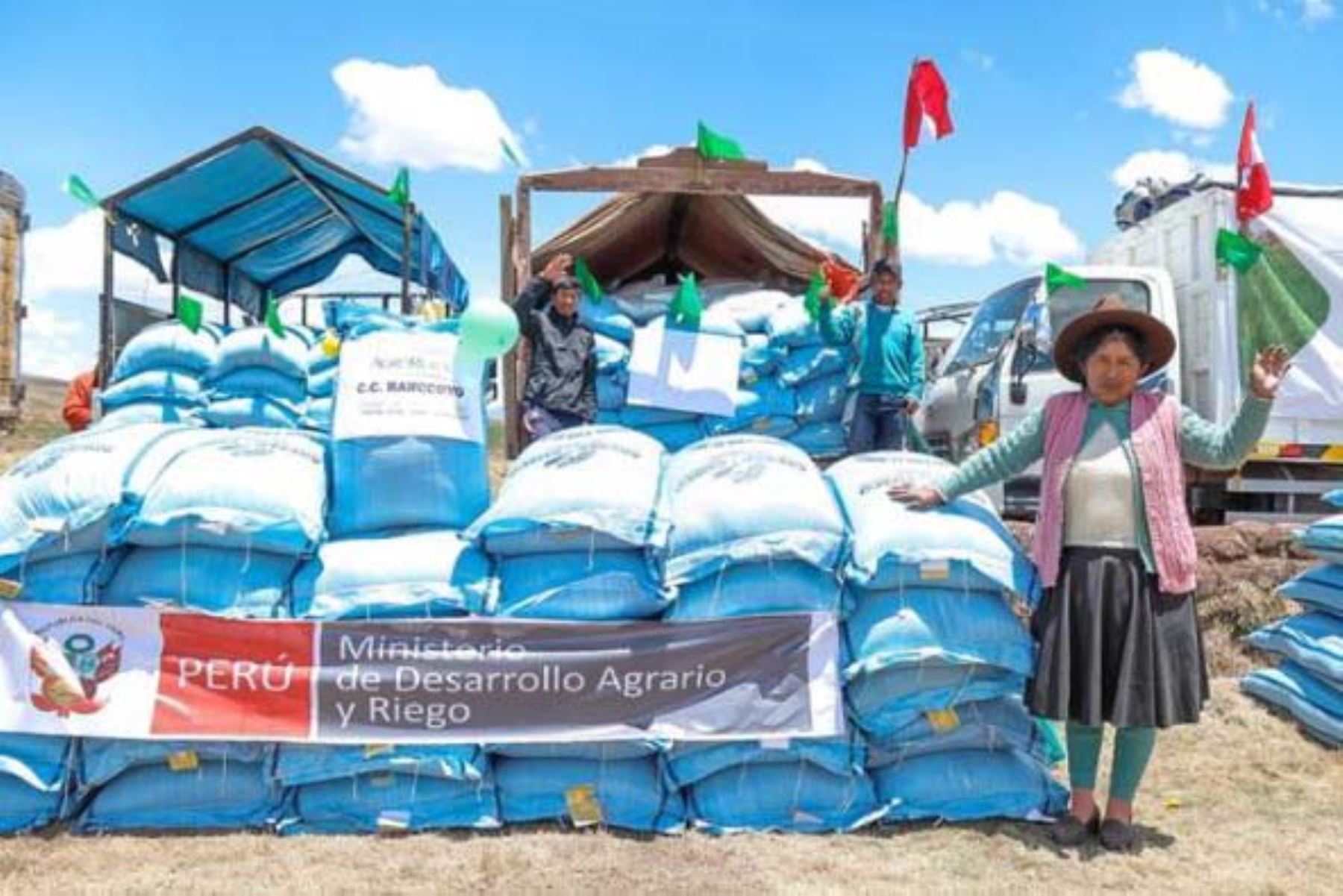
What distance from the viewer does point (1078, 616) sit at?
339cm

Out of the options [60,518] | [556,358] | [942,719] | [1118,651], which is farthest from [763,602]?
[556,358]

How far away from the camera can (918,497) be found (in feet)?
11.9

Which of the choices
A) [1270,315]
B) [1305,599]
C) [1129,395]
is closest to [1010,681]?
[1129,395]

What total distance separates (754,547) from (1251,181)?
5143 millimetres

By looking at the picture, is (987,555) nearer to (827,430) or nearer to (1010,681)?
(1010,681)

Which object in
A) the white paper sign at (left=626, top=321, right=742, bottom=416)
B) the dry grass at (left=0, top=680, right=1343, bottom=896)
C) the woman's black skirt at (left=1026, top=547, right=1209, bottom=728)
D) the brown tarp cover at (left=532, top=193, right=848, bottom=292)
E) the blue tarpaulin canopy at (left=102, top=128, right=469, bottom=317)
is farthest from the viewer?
the blue tarpaulin canopy at (left=102, top=128, right=469, bottom=317)

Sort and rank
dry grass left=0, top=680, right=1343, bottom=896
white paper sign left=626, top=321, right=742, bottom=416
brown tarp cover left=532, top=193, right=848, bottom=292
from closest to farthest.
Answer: dry grass left=0, top=680, right=1343, bottom=896
white paper sign left=626, top=321, right=742, bottom=416
brown tarp cover left=532, top=193, right=848, bottom=292

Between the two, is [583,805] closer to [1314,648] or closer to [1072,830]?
[1072,830]

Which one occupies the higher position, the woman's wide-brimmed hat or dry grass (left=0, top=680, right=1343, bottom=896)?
the woman's wide-brimmed hat

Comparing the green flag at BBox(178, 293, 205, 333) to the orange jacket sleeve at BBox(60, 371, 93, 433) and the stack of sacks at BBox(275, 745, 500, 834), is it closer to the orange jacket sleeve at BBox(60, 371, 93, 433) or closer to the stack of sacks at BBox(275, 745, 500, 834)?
the orange jacket sleeve at BBox(60, 371, 93, 433)

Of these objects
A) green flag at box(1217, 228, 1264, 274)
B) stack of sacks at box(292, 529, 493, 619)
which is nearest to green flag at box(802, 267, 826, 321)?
green flag at box(1217, 228, 1264, 274)

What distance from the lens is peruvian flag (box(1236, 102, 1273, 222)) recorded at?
6953mm

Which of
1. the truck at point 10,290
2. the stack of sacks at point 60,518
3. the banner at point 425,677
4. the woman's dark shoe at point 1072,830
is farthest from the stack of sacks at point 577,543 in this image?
the truck at point 10,290

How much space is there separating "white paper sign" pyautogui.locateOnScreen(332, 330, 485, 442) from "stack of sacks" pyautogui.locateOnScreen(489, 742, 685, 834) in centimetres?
106
